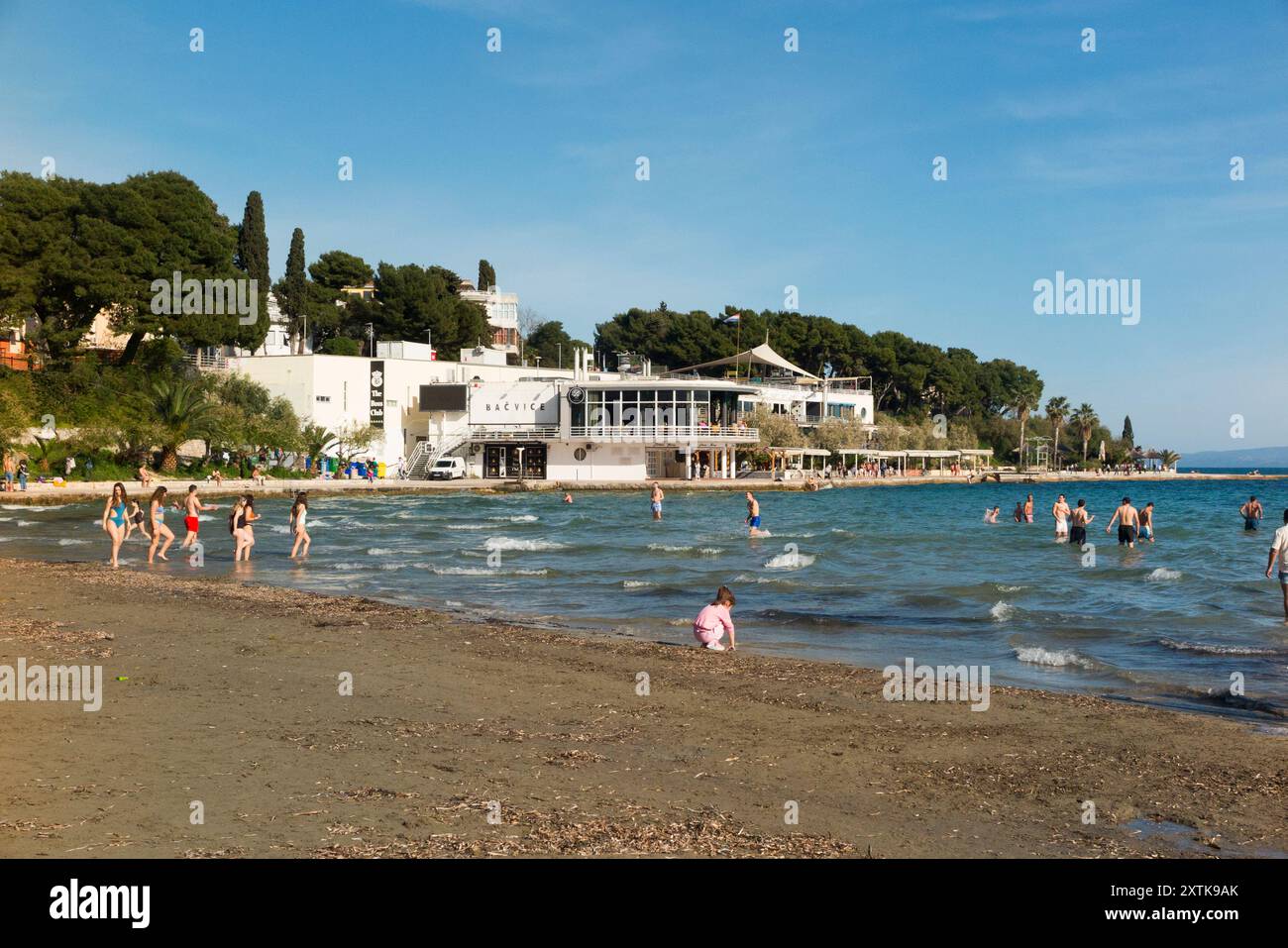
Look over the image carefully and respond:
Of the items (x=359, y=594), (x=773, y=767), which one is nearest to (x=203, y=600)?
(x=359, y=594)

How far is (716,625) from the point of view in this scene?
14141mm

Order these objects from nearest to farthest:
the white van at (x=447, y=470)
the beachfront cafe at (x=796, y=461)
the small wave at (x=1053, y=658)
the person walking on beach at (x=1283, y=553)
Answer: the small wave at (x=1053, y=658)
the person walking on beach at (x=1283, y=553)
the white van at (x=447, y=470)
the beachfront cafe at (x=796, y=461)

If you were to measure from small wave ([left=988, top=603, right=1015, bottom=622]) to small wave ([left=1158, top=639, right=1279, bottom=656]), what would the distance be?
293 cm

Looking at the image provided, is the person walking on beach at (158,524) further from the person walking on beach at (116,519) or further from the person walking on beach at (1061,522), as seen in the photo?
the person walking on beach at (1061,522)

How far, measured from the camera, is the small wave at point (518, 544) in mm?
30734

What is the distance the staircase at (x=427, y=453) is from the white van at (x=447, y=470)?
1.74 ft

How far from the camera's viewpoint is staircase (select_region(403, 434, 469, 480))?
251 ft

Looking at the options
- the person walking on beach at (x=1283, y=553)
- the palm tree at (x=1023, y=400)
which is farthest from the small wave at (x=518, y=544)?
the palm tree at (x=1023, y=400)

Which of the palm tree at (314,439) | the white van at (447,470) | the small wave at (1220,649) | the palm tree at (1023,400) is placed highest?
the palm tree at (1023,400)

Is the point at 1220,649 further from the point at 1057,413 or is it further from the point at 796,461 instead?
the point at 1057,413

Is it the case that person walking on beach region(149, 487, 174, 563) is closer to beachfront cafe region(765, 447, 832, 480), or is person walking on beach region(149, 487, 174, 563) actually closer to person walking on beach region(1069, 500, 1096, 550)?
person walking on beach region(1069, 500, 1096, 550)

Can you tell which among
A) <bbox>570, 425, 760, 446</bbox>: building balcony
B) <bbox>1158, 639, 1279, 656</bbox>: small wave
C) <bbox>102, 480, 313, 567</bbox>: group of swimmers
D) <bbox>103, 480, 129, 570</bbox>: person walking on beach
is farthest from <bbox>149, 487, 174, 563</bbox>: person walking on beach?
<bbox>570, 425, 760, 446</bbox>: building balcony

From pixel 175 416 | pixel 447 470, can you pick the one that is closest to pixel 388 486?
pixel 447 470
